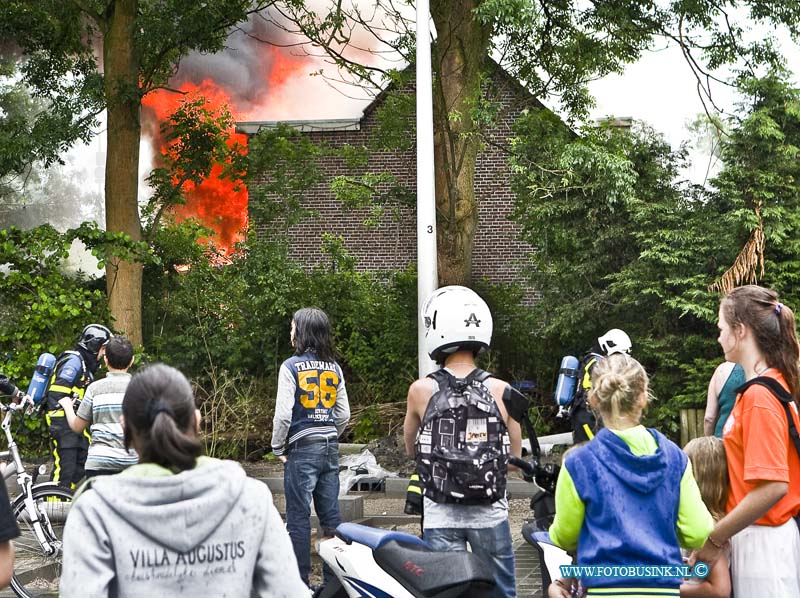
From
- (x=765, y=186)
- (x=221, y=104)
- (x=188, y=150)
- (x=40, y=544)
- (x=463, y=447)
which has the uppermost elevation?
(x=221, y=104)

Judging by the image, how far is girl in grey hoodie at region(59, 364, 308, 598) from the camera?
2.50m

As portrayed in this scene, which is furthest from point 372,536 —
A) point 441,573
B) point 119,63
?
point 119,63

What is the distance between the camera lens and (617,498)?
322 cm

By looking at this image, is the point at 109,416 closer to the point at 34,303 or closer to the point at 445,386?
the point at 445,386

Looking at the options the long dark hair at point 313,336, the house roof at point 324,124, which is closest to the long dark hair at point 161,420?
the long dark hair at point 313,336

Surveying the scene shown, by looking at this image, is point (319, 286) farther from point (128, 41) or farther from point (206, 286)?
point (128, 41)

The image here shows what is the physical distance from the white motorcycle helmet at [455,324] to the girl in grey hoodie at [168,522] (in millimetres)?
1648

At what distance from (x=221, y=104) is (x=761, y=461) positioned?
18160 millimetres

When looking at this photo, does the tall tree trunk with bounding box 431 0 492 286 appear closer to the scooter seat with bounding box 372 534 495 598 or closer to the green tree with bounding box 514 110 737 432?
the green tree with bounding box 514 110 737 432

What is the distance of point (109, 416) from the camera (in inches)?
241

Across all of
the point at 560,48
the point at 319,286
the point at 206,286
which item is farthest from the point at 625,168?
the point at 206,286

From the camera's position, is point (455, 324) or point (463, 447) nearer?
point (463, 447)

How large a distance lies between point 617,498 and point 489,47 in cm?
1216

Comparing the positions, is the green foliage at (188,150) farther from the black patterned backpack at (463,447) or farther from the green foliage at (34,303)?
the black patterned backpack at (463,447)
